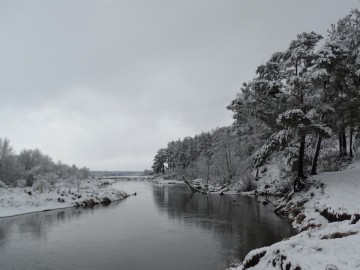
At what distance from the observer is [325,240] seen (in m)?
9.52

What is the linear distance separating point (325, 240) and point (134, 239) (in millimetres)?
13291

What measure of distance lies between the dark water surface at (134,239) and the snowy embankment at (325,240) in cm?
273

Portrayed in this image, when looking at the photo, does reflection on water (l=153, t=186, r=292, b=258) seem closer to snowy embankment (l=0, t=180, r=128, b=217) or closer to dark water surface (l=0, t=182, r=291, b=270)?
dark water surface (l=0, t=182, r=291, b=270)

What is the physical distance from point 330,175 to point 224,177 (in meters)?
41.9

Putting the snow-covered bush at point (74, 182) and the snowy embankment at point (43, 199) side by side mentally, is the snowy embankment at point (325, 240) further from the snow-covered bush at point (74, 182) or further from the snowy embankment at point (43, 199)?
the snow-covered bush at point (74, 182)

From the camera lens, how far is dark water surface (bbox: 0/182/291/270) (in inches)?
594

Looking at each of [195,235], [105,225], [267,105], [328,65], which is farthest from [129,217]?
[328,65]

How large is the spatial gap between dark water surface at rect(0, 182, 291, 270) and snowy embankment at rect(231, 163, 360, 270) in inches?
108

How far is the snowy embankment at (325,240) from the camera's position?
7809 mm

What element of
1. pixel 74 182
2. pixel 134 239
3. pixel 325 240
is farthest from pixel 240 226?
pixel 74 182

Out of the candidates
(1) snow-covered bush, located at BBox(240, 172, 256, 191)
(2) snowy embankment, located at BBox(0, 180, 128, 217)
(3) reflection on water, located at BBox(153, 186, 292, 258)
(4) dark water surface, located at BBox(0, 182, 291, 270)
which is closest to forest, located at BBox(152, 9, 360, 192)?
(3) reflection on water, located at BBox(153, 186, 292, 258)

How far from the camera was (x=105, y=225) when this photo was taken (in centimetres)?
2516

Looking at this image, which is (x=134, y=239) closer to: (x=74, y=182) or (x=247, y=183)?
(x=247, y=183)

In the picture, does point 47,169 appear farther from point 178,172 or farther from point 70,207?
point 70,207
